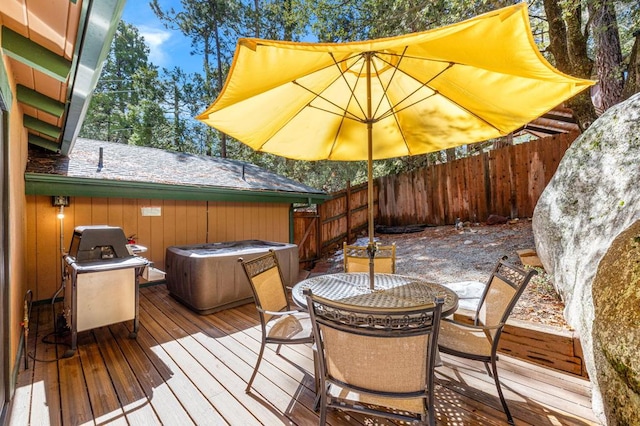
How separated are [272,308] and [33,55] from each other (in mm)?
2768

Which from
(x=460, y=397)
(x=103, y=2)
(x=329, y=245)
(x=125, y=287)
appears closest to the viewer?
(x=103, y=2)

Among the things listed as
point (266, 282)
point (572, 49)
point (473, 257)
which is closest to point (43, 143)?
point (266, 282)

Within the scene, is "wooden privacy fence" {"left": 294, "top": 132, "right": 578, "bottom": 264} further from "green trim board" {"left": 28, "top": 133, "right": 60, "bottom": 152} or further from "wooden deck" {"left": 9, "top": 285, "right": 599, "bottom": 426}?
"green trim board" {"left": 28, "top": 133, "right": 60, "bottom": 152}

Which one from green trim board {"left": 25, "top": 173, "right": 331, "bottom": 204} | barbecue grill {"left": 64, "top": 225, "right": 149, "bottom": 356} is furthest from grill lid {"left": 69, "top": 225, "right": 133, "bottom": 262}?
green trim board {"left": 25, "top": 173, "right": 331, "bottom": 204}

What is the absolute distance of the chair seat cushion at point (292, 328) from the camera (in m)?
2.31

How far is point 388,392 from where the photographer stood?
4.69ft

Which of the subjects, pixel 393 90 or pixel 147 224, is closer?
pixel 393 90

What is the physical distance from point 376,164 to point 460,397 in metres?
11.6

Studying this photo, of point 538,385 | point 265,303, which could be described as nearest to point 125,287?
point 265,303

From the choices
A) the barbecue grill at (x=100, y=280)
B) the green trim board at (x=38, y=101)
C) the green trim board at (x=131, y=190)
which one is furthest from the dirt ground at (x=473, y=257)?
the green trim board at (x=38, y=101)

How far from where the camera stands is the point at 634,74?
176 inches

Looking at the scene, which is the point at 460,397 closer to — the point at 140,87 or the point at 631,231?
the point at 631,231

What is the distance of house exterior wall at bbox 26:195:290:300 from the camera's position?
14.2 ft

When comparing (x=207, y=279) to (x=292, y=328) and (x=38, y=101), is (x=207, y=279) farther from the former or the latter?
(x=38, y=101)
